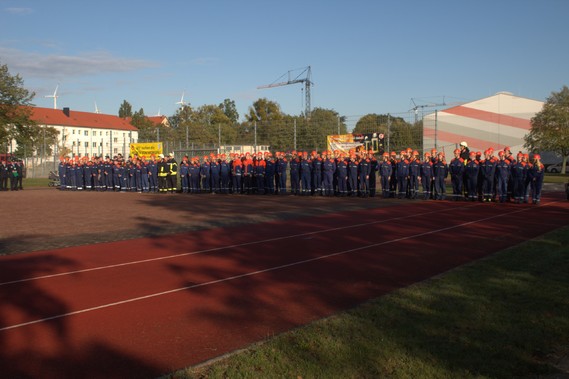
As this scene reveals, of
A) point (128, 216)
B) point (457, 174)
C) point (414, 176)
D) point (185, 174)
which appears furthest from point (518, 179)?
point (185, 174)

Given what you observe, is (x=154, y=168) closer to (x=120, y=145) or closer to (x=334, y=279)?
(x=120, y=145)

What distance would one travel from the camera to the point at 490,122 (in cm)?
6116

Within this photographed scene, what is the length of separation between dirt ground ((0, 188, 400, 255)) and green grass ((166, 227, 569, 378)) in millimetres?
8491

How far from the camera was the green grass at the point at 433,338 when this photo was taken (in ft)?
16.2

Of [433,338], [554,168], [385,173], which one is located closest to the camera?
[433,338]

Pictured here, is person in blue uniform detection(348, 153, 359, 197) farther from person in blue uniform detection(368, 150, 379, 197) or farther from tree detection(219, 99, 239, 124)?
tree detection(219, 99, 239, 124)

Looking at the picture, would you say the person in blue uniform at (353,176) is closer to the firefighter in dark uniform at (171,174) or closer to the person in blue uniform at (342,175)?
the person in blue uniform at (342,175)

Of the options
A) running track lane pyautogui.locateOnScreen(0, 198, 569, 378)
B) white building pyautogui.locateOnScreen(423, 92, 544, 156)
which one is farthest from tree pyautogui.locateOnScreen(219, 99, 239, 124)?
running track lane pyautogui.locateOnScreen(0, 198, 569, 378)

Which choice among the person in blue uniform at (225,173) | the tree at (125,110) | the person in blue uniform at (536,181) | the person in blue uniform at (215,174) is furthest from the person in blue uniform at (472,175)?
the tree at (125,110)

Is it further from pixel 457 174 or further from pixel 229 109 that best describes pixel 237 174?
pixel 229 109

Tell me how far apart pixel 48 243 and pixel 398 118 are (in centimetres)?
2169

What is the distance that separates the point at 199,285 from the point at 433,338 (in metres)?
4.05

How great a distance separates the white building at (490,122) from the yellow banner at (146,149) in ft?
106

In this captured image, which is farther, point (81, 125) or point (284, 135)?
point (81, 125)
